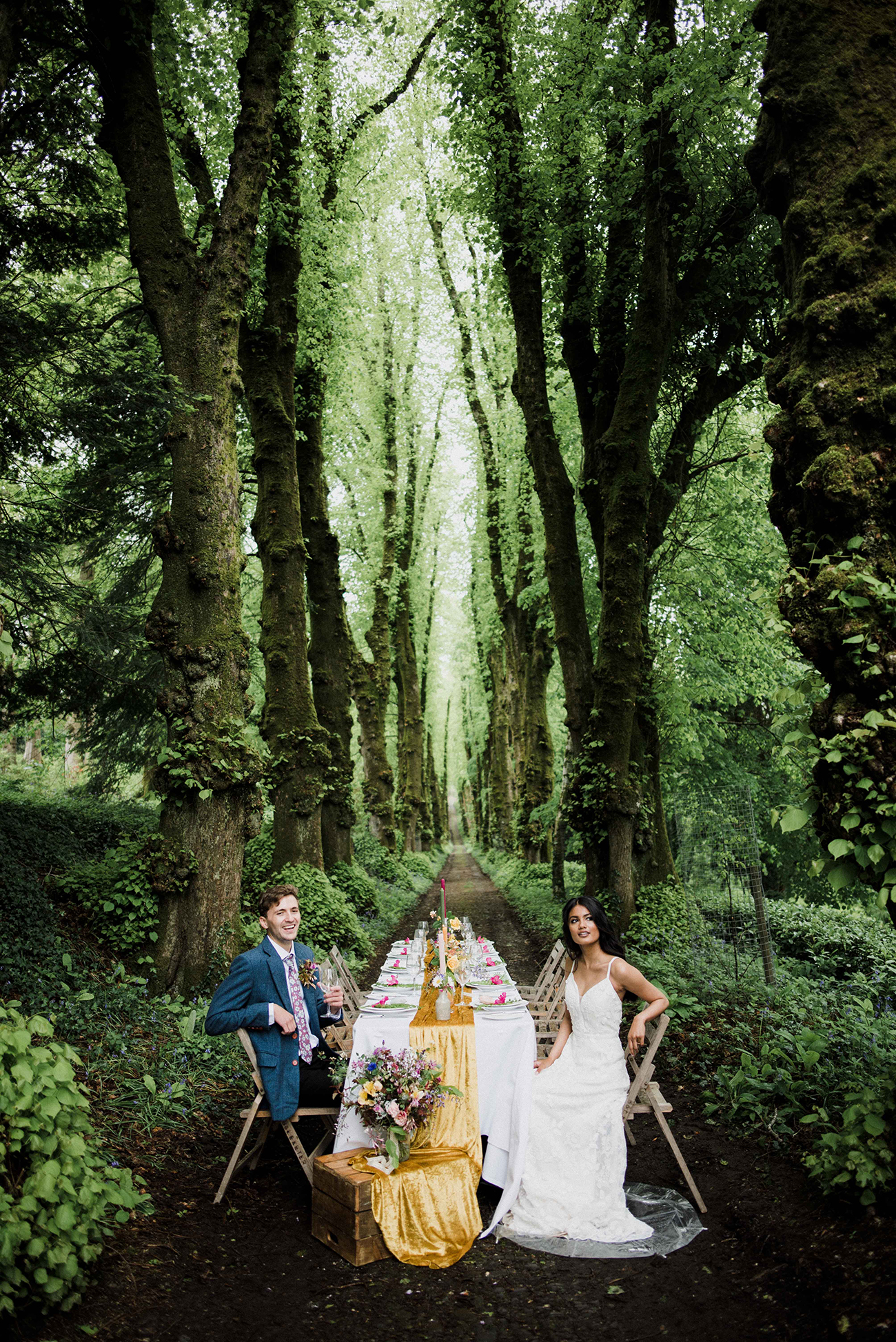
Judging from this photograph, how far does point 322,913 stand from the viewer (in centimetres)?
1069

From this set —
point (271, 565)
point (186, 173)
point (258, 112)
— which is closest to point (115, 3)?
point (258, 112)

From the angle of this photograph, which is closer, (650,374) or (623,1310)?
(623,1310)

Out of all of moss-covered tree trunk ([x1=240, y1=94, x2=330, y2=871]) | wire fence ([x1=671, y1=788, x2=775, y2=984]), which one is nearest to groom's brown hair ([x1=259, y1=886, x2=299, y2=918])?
wire fence ([x1=671, y1=788, x2=775, y2=984])

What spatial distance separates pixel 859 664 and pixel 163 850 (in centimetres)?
581

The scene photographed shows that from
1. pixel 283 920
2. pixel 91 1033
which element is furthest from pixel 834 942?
pixel 91 1033

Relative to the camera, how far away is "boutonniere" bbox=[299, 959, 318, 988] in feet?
17.4

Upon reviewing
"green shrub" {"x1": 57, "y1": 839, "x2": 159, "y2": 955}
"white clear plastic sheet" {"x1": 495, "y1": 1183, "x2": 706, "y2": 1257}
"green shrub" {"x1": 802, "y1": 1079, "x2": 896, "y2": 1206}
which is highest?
"green shrub" {"x1": 57, "y1": 839, "x2": 159, "y2": 955}

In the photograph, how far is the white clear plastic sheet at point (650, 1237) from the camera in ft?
13.4

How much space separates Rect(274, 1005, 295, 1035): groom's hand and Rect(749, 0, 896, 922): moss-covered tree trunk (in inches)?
126

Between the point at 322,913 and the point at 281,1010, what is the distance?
5.97 metres

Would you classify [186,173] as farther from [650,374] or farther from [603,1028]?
[603,1028]

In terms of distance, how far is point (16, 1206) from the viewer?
319cm

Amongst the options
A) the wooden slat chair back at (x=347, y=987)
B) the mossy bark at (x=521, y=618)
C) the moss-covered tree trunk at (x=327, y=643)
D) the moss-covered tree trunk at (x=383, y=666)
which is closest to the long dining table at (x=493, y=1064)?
the wooden slat chair back at (x=347, y=987)

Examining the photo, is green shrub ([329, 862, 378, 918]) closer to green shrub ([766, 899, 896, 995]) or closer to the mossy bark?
green shrub ([766, 899, 896, 995])
